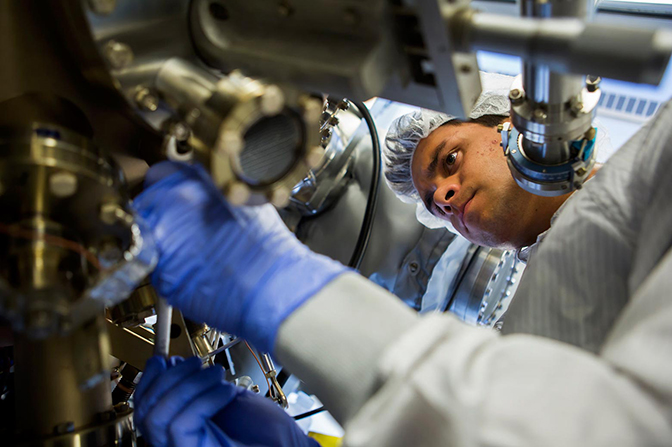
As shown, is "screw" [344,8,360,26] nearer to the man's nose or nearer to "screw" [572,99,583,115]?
"screw" [572,99,583,115]

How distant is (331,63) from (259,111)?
0.09 metres

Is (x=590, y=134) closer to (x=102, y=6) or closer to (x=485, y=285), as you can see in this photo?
(x=102, y=6)

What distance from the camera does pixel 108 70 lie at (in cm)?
49

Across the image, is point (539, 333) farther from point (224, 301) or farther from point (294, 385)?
point (294, 385)

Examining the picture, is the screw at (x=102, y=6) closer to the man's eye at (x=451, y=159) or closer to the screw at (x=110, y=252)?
the screw at (x=110, y=252)

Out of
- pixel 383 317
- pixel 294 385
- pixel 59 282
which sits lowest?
pixel 294 385

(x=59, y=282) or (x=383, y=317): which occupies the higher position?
(x=59, y=282)

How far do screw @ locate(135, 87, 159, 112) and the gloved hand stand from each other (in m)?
0.36

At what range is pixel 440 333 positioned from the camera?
1.57 feet

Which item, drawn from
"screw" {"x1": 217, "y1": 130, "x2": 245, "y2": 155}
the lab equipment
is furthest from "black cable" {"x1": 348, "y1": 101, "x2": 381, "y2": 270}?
"screw" {"x1": 217, "y1": 130, "x2": 245, "y2": 155}

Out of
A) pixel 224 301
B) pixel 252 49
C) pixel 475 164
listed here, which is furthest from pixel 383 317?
pixel 475 164

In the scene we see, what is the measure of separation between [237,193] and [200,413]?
1.21 feet

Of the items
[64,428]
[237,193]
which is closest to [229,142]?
[237,193]

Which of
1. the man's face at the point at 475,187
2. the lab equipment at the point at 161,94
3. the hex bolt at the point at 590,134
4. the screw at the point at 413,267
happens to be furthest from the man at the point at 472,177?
the lab equipment at the point at 161,94
